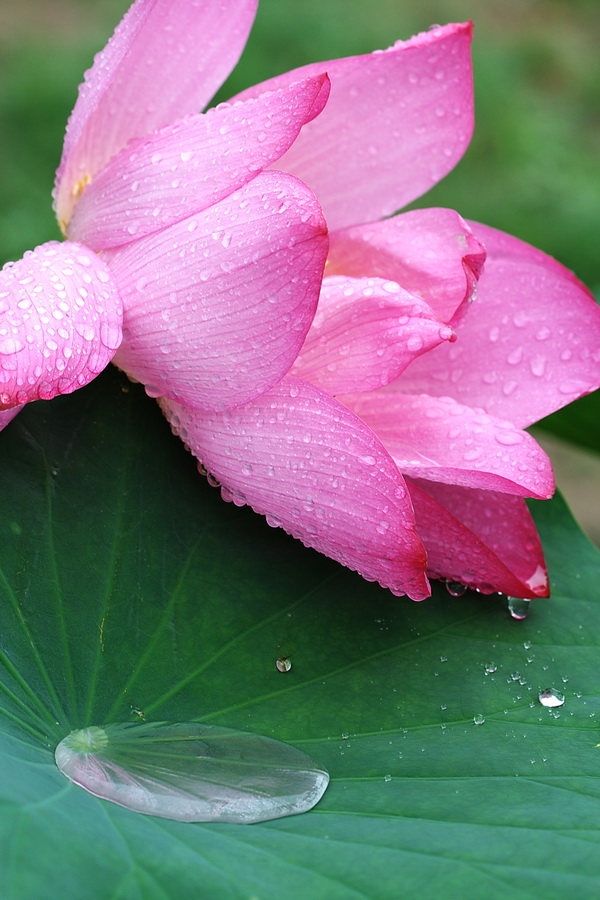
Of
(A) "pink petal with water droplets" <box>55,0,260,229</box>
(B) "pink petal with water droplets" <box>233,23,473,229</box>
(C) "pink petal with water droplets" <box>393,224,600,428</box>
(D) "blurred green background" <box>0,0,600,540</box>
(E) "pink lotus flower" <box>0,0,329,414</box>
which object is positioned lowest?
(D) "blurred green background" <box>0,0,600,540</box>

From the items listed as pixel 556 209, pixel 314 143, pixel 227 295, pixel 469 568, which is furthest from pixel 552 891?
pixel 556 209

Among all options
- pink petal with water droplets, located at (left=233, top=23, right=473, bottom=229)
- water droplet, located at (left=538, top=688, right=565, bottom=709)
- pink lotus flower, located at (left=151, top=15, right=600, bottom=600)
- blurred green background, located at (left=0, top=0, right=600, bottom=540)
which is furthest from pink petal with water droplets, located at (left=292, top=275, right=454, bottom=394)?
blurred green background, located at (left=0, top=0, right=600, bottom=540)

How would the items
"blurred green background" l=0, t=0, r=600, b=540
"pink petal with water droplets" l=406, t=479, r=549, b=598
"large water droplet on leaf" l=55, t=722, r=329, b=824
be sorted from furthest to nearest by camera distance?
"blurred green background" l=0, t=0, r=600, b=540, "pink petal with water droplets" l=406, t=479, r=549, b=598, "large water droplet on leaf" l=55, t=722, r=329, b=824

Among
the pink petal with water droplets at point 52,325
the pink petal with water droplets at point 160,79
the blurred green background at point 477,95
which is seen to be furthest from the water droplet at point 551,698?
the blurred green background at point 477,95

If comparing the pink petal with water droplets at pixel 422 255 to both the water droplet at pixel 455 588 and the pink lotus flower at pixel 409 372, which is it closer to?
the pink lotus flower at pixel 409 372

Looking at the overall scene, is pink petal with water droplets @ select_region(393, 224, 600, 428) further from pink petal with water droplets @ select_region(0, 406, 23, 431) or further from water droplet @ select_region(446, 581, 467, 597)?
pink petal with water droplets @ select_region(0, 406, 23, 431)

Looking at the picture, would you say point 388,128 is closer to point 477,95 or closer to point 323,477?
point 323,477

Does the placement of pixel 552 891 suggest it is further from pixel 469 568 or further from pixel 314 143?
pixel 314 143
